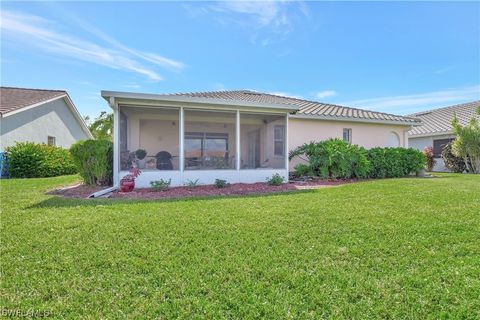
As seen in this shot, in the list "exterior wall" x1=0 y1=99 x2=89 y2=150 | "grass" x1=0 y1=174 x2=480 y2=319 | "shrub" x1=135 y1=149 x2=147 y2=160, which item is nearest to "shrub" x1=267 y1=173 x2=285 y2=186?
"grass" x1=0 y1=174 x2=480 y2=319

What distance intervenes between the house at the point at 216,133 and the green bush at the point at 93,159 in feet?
1.81

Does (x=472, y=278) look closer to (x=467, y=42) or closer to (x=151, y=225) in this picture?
(x=151, y=225)

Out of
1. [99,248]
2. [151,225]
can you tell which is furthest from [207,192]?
[99,248]

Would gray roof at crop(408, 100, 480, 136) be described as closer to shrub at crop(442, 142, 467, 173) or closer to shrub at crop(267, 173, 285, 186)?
shrub at crop(442, 142, 467, 173)

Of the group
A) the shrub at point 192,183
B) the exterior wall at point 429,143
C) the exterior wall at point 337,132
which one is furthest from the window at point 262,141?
the exterior wall at point 429,143

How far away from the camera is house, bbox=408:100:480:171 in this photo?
20.0m

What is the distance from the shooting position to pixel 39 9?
28.2 ft

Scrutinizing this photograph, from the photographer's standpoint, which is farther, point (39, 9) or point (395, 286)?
point (39, 9)

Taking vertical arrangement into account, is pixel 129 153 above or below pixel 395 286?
above

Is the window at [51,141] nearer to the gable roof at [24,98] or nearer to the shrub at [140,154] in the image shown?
the gable roof at [24,98]

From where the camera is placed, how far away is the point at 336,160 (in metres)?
12.5

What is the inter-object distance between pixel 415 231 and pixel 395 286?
84.7 inches

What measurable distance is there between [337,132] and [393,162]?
11.2 ft

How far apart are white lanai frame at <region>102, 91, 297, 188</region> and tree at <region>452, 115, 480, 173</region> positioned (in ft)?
38.4
